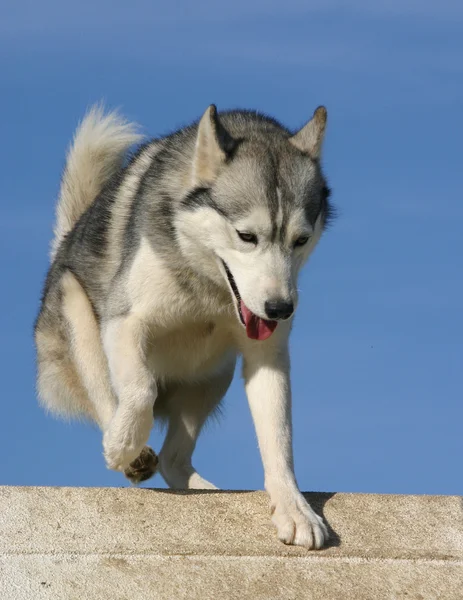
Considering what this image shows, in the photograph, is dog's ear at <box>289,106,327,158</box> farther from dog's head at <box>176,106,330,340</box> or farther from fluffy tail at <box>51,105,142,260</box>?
fluffy tail at <box>51,105,142,260</box>

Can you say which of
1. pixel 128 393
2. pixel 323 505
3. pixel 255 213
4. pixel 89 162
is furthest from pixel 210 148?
pixel 89 162

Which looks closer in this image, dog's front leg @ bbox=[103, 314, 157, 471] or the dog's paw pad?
dog's front leg @ bbox=[103, 314, 157, 471]

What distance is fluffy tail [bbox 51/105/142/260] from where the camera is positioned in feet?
23.4

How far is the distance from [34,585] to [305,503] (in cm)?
126

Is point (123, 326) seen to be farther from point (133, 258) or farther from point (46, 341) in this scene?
point (46, 341)

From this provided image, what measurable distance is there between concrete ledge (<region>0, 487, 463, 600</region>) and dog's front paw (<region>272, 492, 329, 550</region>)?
5 centimetres

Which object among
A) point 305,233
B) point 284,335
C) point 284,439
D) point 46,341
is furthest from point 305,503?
point 46,341

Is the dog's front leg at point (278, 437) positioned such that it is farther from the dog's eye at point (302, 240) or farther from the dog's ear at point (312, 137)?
the dog's ear at point (312, 137)

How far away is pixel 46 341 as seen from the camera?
663 cm

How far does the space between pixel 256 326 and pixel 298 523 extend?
3.10 ft

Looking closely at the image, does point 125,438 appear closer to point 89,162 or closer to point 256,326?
point 256,326

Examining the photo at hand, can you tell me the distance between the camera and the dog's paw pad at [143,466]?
5516 millimetres

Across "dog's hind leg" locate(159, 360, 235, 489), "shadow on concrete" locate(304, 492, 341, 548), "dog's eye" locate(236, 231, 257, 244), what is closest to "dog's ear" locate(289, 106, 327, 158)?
"dog's eye" locate(236, 231, 257, 244)

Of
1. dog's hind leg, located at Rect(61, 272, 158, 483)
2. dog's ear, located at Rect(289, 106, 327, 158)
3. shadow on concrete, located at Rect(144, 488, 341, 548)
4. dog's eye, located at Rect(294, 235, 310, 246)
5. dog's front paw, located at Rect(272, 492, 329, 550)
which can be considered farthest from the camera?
dog's hind leg, located at Rect(61, 272, 158, 483)
